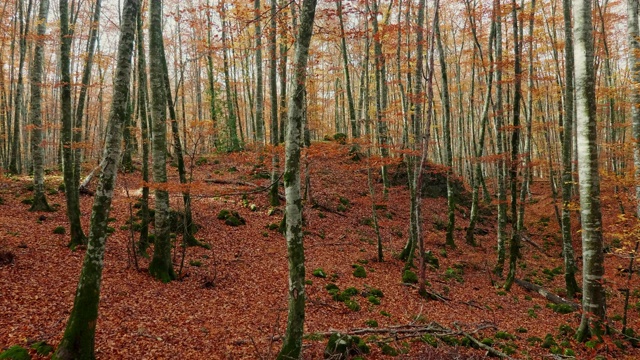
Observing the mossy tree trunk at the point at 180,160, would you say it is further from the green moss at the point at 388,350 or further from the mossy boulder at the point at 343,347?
the green moss at the point at 388,350

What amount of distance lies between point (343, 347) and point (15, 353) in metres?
4.26

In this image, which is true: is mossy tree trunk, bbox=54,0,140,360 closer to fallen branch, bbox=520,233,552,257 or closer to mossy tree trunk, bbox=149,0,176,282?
mossy tree trunk, bbox=149,0,176,282

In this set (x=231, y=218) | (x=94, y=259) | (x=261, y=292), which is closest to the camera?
(x=94, y=259)

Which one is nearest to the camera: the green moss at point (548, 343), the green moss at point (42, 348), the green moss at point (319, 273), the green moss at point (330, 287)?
the green moss at point (42, 348)

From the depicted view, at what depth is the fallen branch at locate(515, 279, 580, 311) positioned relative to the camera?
384 inches

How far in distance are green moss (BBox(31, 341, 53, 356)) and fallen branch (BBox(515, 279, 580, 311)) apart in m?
11.5

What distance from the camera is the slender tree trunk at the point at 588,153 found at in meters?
6.31

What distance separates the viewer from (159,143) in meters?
7.94

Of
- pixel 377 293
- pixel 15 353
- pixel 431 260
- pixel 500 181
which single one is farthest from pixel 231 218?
pixel 500 181

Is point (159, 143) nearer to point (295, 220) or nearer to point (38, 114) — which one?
point (295, 220)

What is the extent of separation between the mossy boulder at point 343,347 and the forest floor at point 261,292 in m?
0.28

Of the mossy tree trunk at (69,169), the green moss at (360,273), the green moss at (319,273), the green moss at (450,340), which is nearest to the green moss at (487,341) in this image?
the green moss at (450,340)

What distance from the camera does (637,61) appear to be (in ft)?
33.1

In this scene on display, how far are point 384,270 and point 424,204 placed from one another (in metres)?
9.38
